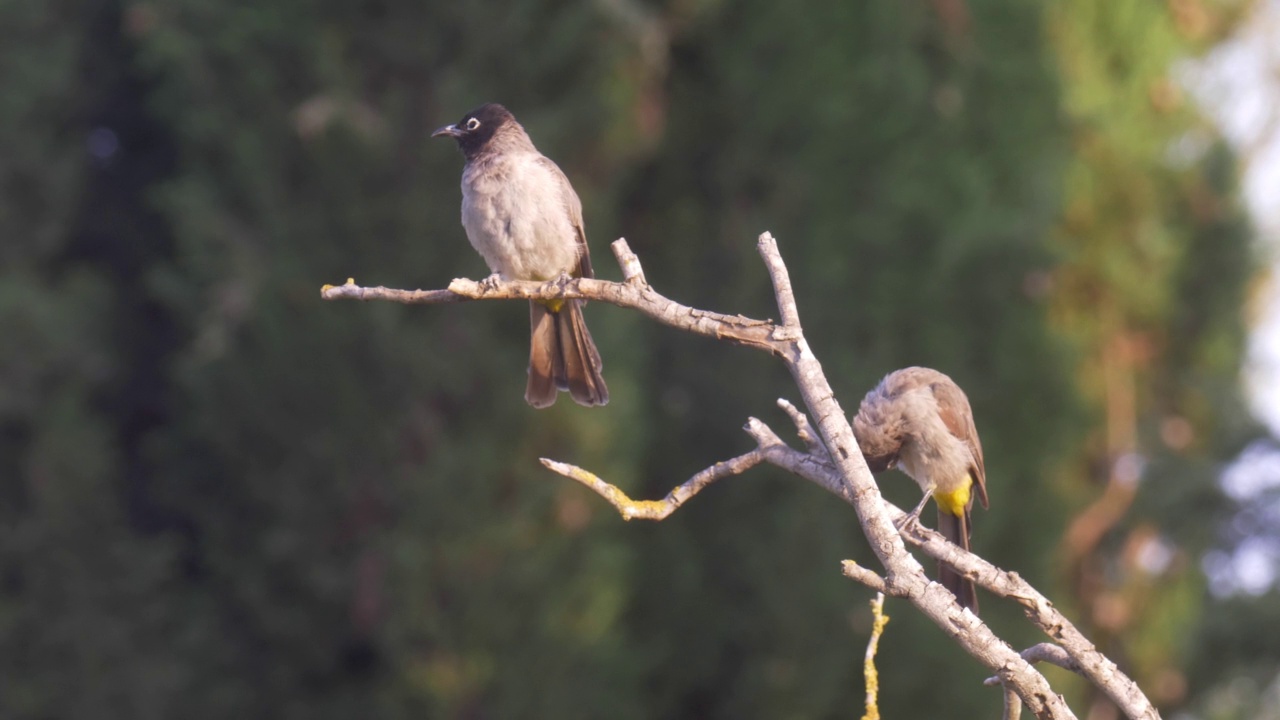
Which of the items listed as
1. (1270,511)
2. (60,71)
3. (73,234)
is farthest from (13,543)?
(1270,511)

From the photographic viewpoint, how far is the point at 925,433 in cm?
500

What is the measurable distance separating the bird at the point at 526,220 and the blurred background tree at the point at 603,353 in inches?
109

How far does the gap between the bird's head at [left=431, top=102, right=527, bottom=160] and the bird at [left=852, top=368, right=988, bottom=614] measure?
6.42ft

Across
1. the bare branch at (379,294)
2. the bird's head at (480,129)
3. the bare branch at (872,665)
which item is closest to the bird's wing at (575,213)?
the bird's head at (480,129)

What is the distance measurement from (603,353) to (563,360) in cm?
349

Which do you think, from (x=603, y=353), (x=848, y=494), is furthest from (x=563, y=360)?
(x=603, y=353)

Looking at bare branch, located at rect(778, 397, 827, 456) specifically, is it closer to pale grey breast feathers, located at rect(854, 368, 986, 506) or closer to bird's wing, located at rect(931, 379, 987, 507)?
pale grey breast feathers, located at rect(854, 368, 986, 506)

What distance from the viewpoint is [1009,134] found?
10.4 m

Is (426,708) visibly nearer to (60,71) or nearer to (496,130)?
(496,130)

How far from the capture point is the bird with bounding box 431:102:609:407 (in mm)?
5613

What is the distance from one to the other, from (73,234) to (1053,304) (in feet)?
23.1

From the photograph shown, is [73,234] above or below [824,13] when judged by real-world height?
below

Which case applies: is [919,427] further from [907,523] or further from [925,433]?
[907,523]

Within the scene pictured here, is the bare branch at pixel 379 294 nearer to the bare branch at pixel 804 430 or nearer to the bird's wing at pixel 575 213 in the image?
the bare branch at pixel 804 430
